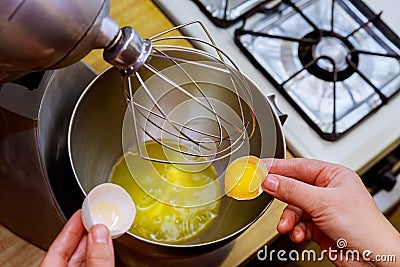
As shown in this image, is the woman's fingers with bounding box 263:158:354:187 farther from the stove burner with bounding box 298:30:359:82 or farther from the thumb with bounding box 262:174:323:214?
the stove burner with bounding box 298:30:359:82

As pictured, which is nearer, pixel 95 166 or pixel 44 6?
pixel 44 6

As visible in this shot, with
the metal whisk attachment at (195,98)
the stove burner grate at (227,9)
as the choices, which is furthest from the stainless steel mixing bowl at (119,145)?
the stove burner grate at (227,9)

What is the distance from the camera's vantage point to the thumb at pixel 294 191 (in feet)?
1.97

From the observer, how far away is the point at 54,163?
2.14 feet

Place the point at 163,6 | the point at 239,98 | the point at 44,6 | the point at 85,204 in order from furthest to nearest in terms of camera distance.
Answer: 1. the point at 163,6
2. the point at 239,98
3. the point at 85,204
4. the point at 44,6

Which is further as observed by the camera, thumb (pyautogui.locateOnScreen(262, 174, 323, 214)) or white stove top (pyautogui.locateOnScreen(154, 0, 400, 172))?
white stove top (pyautogui.locateOnScreen(154, 0, 400, 172))

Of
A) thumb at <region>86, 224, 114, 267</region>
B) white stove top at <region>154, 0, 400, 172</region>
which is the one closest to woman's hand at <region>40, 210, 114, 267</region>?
thumb at <region>86, 224, 114, 267</region>

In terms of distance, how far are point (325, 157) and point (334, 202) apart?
0.16 m

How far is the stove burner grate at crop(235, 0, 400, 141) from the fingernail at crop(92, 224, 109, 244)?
1.14 feet

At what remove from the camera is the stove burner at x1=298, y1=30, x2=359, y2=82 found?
2.62 ft

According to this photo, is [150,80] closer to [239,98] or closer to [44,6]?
[239,98]

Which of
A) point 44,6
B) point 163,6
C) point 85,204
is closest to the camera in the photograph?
point 44,6

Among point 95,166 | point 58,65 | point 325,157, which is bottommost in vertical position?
point 95,166

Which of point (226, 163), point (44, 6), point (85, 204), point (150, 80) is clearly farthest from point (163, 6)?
point (44, 6)
